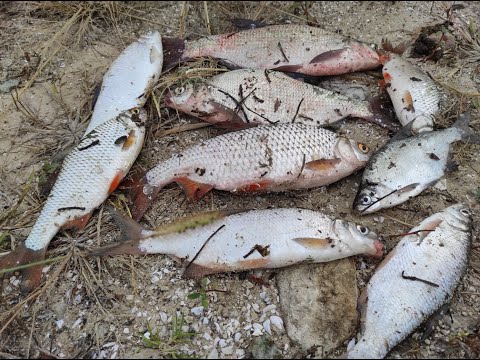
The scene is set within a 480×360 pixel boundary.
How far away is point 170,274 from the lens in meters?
3.14

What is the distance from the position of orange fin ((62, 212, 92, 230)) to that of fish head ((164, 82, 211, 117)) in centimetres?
118

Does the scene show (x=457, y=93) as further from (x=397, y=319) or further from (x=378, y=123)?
(x=397, y=319)

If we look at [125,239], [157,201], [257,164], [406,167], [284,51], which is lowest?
[157,201]

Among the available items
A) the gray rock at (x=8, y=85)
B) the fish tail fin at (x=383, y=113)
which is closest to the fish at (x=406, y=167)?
the fish tail fin at (x=383, y=113)

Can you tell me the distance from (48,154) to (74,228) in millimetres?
840

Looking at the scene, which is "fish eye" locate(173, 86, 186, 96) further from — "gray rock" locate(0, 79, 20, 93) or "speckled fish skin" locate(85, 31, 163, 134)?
"gray rock" locate(0, 79, 20, 93)

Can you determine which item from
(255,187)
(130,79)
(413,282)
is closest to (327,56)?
(255,187)

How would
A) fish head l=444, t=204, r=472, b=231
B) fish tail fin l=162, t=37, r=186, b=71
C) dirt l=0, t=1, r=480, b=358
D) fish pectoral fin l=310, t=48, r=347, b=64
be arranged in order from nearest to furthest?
dirt l=0, t=1, r=480, b=358
fish head l=444, t=204, r=472, b=231
fish pectoral fin l=310, t=48, r=347, b=64
fish tail fin l=162, t=37, r=186, b=71

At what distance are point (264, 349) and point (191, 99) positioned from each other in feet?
6.68

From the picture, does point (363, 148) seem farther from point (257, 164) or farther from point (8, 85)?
point (8, 85)

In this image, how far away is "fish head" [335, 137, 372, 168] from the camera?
3.46m

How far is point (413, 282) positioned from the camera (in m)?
2.91

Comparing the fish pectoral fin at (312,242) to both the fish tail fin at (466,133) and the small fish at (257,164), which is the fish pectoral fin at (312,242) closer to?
the small fish at (257,164)

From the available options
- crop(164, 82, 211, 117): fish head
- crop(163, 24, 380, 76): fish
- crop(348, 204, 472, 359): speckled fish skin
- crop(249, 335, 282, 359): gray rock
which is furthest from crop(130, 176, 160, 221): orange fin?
crop(348, 204, 472, 359): speckled fish skin
